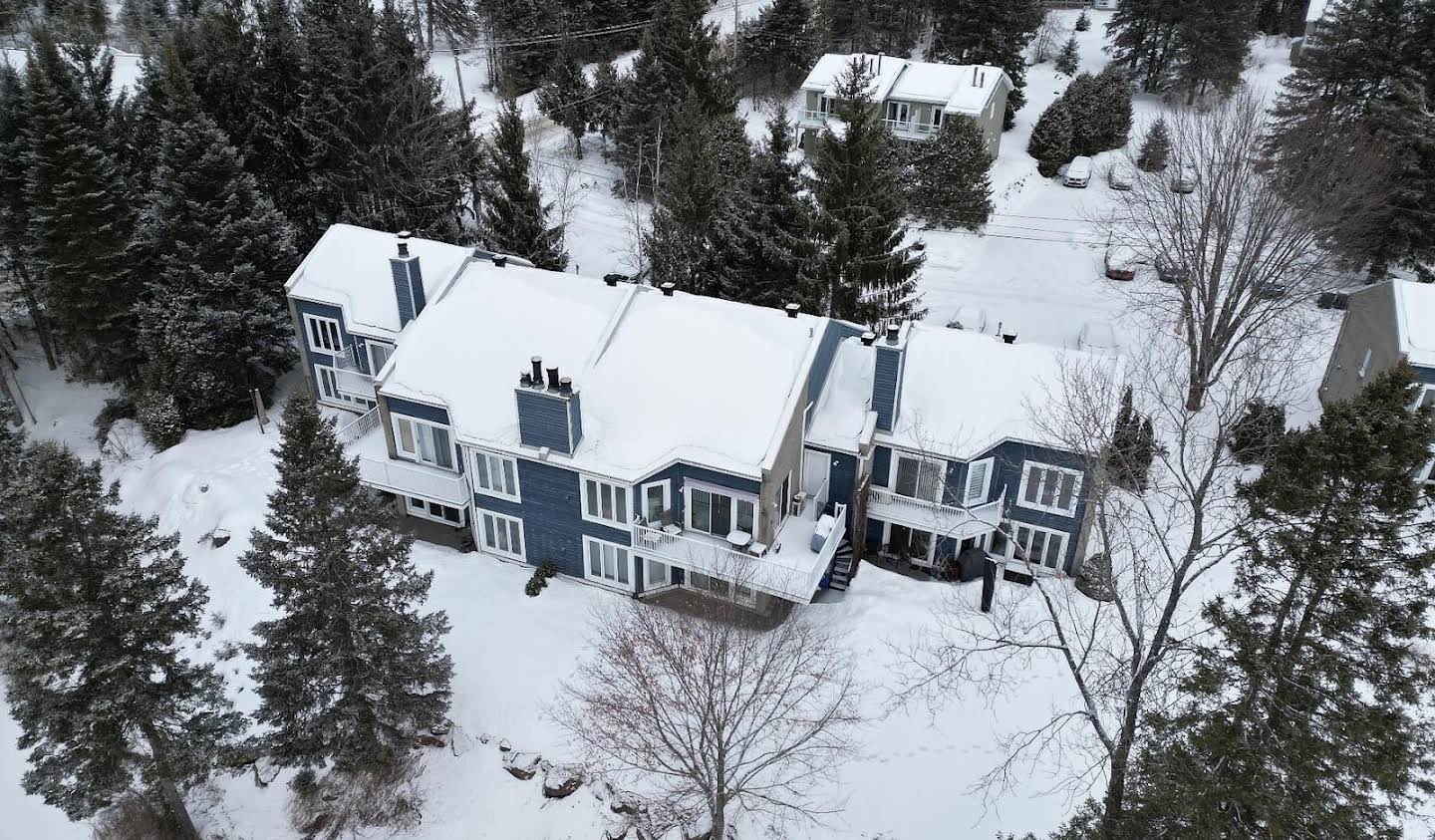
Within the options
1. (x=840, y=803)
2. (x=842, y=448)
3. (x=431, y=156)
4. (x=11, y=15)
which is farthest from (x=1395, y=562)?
(x=11, y=15)

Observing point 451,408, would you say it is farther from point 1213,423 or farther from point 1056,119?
point 1056,119

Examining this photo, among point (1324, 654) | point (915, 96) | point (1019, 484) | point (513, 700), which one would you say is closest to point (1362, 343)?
point (1019, 484)

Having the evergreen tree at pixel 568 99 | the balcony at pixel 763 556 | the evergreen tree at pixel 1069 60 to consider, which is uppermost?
the evergreen tree at pixel 1069 60

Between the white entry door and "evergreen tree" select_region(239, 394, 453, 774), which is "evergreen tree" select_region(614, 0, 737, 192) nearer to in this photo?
the white entry door

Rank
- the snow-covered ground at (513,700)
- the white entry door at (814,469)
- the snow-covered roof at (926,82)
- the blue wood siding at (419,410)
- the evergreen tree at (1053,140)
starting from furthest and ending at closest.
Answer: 1. the evergreen tree at (1053,140)
2. the snow-covered roof at (926,82)
3. the blue wood siding at (419,410)
4. the white entry door at (814,469)
5. the snow-covered ground at (513,700)

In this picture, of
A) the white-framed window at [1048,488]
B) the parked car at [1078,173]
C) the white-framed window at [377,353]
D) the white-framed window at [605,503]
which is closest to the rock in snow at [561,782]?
the white-framed window at [605,503]

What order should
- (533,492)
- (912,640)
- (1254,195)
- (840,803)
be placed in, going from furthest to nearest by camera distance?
(1254,195) → (533,492) → (912,640) → (840,803)

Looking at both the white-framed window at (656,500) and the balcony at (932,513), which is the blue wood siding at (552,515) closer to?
the white-framed window at (656,500)
